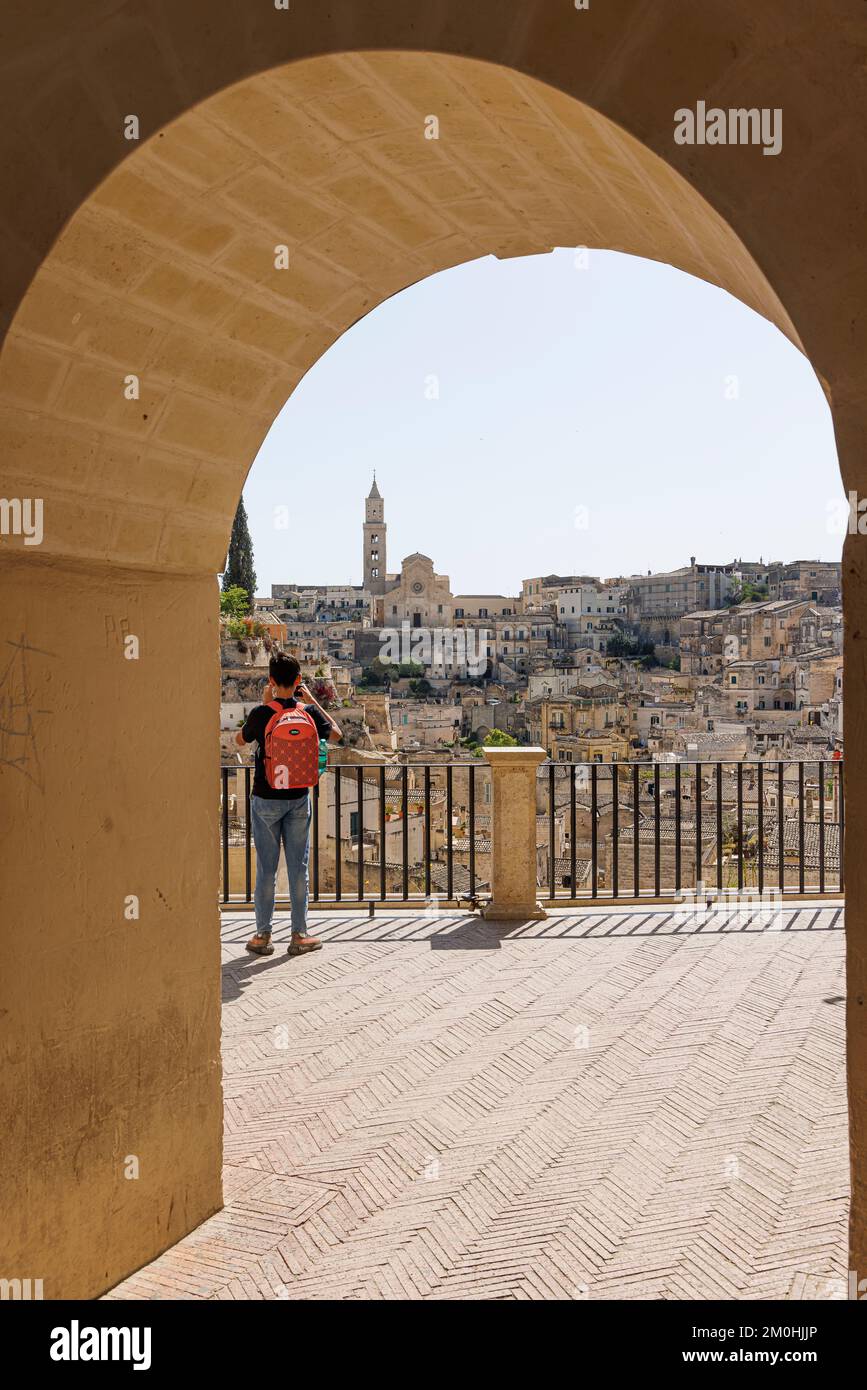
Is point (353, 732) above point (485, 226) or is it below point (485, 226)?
below

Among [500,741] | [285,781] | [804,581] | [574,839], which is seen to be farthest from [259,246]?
[804,581]

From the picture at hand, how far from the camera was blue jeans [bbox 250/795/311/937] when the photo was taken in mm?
5949

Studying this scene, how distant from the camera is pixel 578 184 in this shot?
2.56m

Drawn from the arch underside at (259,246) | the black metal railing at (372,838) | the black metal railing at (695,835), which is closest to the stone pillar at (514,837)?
the black metal railing at (695,835)

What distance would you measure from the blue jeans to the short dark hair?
0.72 metres

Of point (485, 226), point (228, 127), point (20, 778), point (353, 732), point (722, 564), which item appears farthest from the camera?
point (722, 564)

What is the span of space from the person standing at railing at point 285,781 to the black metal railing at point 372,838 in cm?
26

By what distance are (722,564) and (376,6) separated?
120 m

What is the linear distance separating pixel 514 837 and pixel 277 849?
1773 mm

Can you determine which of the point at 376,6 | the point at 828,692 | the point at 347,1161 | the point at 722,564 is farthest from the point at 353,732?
the point at 722,564

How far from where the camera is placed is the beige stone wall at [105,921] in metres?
2.72

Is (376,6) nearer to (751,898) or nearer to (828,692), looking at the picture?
(751,898)

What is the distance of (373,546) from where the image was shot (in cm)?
13238

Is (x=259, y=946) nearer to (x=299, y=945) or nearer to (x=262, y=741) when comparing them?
(x=299, y=945)
